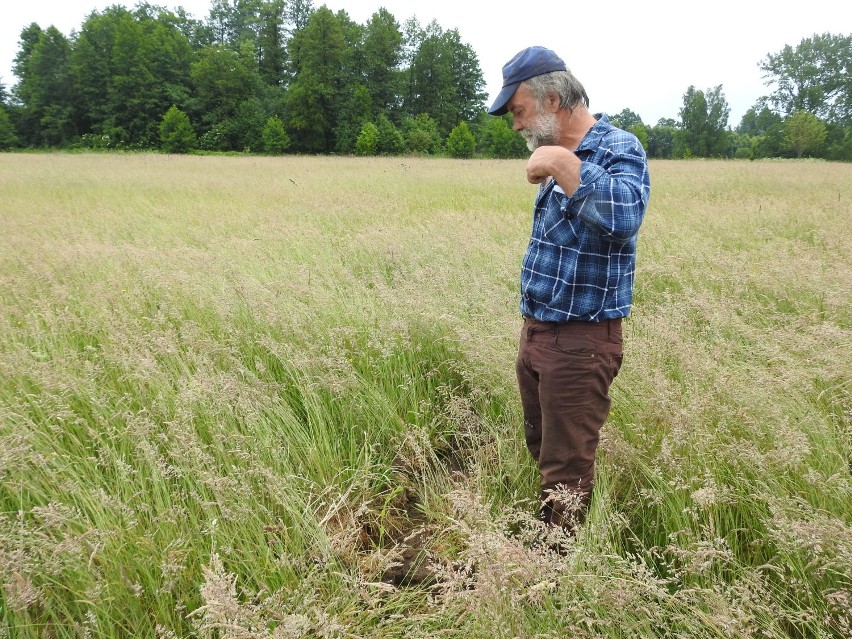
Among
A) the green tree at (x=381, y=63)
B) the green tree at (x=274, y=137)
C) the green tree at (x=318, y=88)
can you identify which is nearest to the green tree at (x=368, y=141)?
the green tree at (x=274, y=137)

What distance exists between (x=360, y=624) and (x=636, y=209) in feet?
5.44

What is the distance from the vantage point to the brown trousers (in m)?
1.82

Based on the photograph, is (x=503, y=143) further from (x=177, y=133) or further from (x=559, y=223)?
(x=559, y=223)

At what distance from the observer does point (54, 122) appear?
142ft

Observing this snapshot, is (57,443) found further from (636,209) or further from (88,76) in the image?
(88,76)

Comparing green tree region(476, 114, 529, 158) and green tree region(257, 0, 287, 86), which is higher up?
green tree region(257, 0, 287, 86)

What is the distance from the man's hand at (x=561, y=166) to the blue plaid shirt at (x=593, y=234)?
3 cm

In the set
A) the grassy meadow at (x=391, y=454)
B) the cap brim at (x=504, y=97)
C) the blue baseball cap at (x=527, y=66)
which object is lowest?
the grassy meadow at (x=391, y=454)

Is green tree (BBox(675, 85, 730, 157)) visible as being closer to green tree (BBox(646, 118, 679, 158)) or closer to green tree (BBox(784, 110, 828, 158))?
green tree (BBox(784, 110, 828, 158))

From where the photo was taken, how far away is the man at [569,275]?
1.74m

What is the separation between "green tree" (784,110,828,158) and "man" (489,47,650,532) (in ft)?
Answer: 196

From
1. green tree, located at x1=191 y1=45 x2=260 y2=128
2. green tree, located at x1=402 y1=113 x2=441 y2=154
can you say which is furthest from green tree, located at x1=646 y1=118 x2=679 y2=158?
green tree, located at x1=191 y1=45 x2=260 y2=128

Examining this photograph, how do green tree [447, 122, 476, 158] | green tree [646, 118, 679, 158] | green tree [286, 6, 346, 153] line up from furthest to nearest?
green tree [646, 118, 679, 158] < green tree [286, 6, 346, 153] < green tree [447, 122, 476, 158]

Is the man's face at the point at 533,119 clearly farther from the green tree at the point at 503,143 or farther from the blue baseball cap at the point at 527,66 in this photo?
the green tree at the point at 503,143
